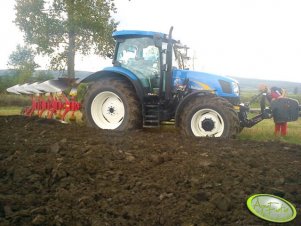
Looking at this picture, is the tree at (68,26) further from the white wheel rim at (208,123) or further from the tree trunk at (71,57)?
the white wheel rim at (208,123)

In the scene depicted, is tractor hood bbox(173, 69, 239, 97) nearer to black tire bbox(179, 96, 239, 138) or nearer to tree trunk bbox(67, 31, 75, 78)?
black tire bbox(179, 96, 239, 138)

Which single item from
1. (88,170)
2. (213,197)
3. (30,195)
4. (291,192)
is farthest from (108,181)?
(291,192)

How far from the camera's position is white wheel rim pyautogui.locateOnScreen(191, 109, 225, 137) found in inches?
292

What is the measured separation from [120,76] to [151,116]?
1.32 metres

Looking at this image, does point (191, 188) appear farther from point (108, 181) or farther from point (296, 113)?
point (296, 113)

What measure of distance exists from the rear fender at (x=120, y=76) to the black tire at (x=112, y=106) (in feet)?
0.55

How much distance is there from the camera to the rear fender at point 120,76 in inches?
321

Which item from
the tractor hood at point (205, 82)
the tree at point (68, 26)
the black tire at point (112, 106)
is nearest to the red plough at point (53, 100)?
the black tire at point (112, 106)

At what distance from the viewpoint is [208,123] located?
7.46 meters

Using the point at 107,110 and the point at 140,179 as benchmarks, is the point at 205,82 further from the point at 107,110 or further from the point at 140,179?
the point at 140,179

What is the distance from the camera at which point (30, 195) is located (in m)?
4.09

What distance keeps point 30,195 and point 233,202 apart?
216cm

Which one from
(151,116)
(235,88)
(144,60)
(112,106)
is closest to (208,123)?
(151,116)

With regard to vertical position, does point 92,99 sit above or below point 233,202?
above
